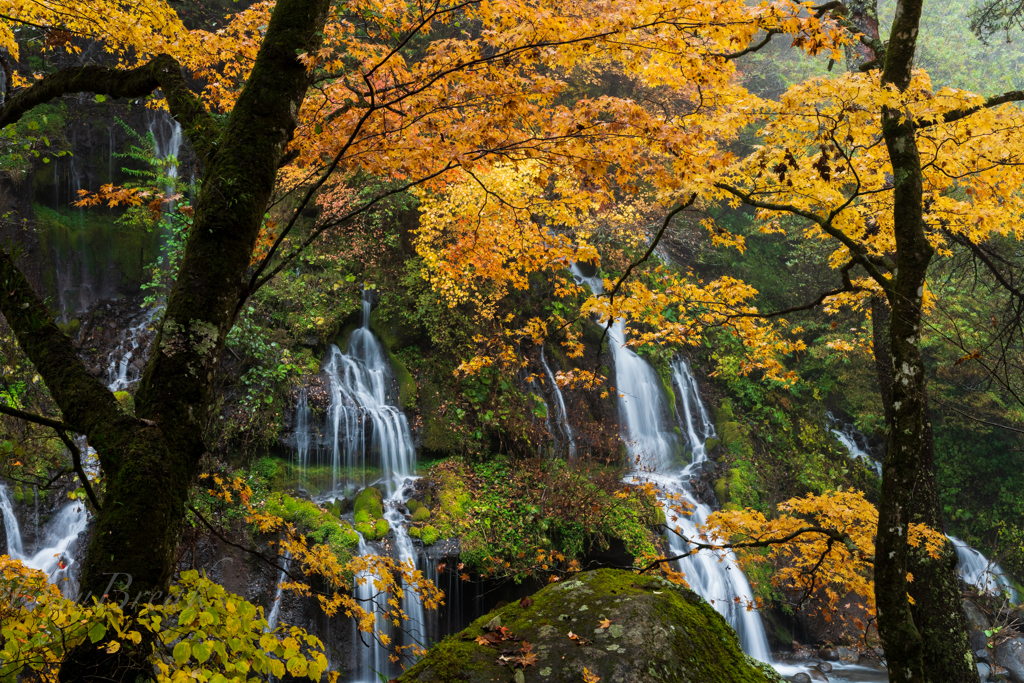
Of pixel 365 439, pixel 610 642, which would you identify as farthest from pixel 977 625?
pixel 610 642

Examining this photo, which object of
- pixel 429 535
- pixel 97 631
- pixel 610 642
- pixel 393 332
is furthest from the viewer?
pixel 393 332

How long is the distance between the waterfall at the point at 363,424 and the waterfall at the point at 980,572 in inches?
484

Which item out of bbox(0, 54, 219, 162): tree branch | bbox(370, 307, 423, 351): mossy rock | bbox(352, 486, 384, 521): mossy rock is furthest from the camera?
bbox(370, 307, 423, 351): mossy rock

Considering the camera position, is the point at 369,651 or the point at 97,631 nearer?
the point at 97,631

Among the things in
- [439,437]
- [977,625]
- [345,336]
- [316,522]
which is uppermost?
[345,336]

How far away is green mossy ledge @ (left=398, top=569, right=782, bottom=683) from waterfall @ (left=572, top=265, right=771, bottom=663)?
7.21m

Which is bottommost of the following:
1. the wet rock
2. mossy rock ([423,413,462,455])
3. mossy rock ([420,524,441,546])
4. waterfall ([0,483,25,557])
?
the wet rock

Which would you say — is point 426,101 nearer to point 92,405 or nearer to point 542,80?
point 542,80

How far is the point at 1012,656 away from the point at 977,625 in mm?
669

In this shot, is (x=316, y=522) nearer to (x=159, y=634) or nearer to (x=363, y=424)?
(x=363, y=424)

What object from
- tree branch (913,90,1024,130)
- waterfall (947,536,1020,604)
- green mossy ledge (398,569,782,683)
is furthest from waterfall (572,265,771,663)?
green mossy ledge (398,569,782,683)

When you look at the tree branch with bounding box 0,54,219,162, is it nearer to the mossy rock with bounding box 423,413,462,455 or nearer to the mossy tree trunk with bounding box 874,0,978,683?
the mossy tree trunk with bounding box 874,0,978,683

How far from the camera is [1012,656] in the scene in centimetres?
975

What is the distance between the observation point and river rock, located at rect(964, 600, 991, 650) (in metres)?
10.1
